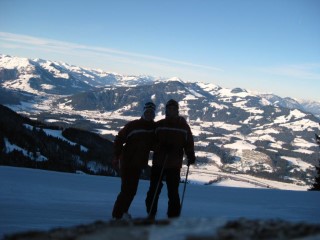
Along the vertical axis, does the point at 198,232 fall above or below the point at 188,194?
above

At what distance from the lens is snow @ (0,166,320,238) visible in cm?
792

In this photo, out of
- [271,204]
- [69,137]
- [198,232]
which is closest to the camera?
[198,232]

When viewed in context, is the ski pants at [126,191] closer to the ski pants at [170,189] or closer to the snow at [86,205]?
the ski pants at [170,189]

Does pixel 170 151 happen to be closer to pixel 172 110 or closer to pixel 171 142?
pixel 171 142

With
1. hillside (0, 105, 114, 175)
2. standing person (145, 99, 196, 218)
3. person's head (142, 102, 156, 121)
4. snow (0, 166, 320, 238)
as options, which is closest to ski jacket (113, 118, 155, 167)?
person's head (142, 102, 156, 121)

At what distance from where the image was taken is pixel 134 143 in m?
8.18

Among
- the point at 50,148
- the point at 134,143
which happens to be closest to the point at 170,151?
the point at 134,143

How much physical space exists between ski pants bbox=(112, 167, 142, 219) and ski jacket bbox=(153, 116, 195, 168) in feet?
1.76

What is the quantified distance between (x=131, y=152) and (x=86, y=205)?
2.96m

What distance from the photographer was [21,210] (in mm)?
8516

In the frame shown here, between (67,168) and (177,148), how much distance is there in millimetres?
99409

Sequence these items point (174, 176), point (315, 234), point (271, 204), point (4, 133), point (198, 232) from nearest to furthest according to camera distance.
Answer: point (315, 234) < point (198, 232) < point (174, 176) < point (271, 204) < point (4, 133)

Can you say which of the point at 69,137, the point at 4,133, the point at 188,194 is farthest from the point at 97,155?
the point at 188,194

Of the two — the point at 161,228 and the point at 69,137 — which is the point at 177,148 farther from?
the point at 69,137
